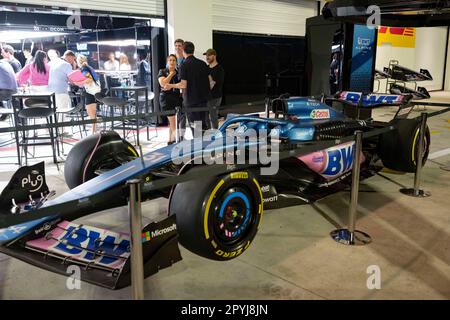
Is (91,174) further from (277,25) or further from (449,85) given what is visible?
(449,85)

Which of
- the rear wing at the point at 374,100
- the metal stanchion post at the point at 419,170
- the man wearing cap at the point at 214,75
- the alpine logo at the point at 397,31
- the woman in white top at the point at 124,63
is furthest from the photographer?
the alpine logo at the point at 397,31

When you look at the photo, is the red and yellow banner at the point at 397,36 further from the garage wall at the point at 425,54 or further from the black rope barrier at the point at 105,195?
the black rope barrier at the point at 105,195

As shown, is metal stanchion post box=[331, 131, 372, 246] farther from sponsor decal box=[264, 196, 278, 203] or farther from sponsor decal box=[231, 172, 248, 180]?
sponsor decal box=[231, 172, 248, 180]

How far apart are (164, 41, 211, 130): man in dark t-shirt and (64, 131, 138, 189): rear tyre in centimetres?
248

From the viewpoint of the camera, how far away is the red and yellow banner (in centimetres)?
1639

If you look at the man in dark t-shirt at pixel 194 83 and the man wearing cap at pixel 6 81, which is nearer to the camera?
the man in dark t-shirt at pixel 194 83

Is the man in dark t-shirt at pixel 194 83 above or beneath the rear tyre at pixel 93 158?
above

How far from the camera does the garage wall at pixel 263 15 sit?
35.9 ft

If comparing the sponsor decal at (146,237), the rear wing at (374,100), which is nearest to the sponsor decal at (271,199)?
the sponsor decal at (146,237)

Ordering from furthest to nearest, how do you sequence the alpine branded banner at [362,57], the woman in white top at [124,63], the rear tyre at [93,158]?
the alpine branded banner at [362,57] < the woman in white top at [124,63] < the rear tyre at [93,158]

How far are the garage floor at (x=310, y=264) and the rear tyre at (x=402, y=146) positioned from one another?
0.46 metres

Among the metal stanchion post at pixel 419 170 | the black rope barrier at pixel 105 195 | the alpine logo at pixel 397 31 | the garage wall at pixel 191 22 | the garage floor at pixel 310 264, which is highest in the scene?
the alpine logo at pixel 397 31

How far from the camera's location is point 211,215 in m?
2.78

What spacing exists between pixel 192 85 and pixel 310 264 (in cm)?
409
